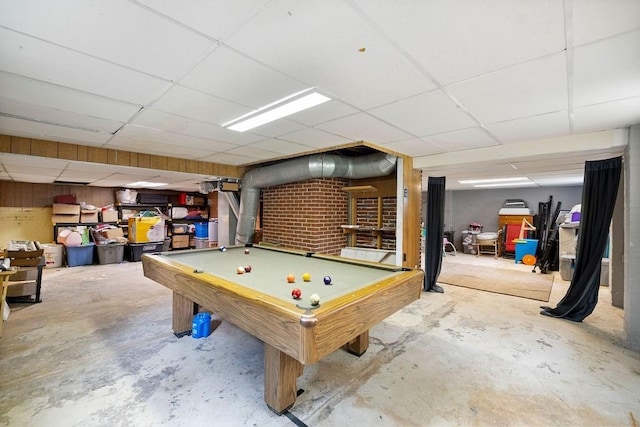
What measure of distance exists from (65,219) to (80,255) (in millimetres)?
1006

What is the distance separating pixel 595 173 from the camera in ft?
10.4

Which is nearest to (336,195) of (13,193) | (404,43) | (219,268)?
(219,268)

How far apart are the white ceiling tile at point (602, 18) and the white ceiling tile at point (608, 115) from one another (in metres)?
1.18

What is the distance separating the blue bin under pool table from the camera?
6770mm

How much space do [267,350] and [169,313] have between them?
2.29 metres

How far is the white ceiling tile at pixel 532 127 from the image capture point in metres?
2.46

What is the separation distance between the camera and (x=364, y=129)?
2.86 meters

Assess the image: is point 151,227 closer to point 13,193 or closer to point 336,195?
point 13,193

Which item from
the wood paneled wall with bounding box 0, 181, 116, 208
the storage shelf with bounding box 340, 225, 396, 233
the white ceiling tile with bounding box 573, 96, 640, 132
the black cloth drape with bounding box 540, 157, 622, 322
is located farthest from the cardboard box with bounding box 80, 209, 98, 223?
the black cloth drape with bounding box 540, 157, 622, 322

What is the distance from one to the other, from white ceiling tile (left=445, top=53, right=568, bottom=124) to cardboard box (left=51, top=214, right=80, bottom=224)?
8201 mm

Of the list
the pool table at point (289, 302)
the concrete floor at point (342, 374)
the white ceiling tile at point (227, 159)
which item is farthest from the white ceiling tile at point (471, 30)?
the white ceiling tile at point (227, 159)

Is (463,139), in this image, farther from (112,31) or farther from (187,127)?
(112,31)

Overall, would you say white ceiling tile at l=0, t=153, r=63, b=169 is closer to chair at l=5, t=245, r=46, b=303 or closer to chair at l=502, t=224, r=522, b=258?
chair at l=5, t=245, r=46, b=303

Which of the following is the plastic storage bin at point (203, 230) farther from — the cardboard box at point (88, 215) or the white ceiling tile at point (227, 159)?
the white ceiling tile at point (227, 159)
